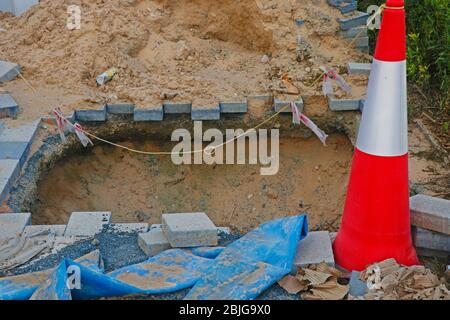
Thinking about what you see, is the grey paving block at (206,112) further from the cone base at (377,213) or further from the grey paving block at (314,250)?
the cone base at (377,213)

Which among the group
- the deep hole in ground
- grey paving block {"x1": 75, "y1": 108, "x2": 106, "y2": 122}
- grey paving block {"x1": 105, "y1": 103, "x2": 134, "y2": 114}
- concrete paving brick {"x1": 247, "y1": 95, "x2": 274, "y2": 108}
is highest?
concrete paving brick {"x1": 247, "y1": 95, "x2": 274, "y2": 108}

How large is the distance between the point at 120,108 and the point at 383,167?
9.13ft

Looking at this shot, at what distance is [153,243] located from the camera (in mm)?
4129

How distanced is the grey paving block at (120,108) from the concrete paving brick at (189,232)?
2018 millimetres

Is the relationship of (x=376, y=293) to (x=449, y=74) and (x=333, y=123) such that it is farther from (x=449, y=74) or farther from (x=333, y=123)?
(x=449, y=74)

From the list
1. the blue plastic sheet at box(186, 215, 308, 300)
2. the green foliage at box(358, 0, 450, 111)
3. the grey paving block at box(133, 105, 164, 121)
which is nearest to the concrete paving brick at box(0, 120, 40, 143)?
the grey paving block at box(133, 105, 164, 121)

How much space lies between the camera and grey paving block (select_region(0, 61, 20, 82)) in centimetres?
638

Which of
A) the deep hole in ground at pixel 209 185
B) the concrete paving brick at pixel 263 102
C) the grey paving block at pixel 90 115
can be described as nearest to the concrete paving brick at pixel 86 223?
the deep hole in ground at pixel 209 185

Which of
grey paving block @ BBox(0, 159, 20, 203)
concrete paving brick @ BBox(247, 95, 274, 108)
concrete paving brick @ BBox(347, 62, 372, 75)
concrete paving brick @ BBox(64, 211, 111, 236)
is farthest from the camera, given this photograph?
concrete paving brick @ BBox(347, 62, 372, 75)

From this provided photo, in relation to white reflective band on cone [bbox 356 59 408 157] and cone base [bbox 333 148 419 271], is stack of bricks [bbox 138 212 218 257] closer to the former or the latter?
cone base [bbox 333 148 419 271]

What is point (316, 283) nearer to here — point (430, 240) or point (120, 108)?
point (430, 240)

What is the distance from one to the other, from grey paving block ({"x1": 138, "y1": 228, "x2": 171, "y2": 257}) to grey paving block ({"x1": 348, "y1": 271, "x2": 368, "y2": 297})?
1069 millimetres

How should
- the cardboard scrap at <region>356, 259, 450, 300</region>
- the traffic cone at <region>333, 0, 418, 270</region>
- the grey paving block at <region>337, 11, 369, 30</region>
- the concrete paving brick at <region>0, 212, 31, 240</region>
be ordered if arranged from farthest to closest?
the grey paving block at <region>337, 11, 369, 30</region>
the concrete paving brick at <region>0, 212, 31, 240</region>
the traffic cone at <region>333, 0, 418, 270</region>
the cardboard scrap at <region>356, 259, 450, 300</region>

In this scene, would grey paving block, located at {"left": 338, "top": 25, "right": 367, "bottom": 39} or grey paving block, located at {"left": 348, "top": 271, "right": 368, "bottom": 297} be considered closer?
grey paving block, located at {"left": 348, "top": 271, "right": 368, "bottom": 297}
